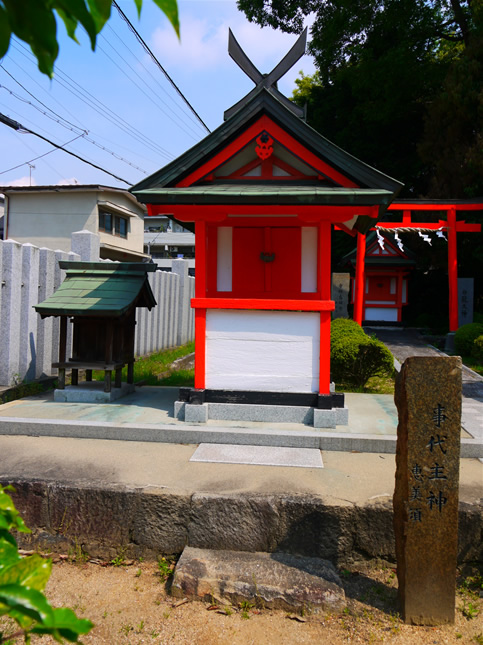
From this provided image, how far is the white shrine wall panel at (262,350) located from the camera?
6.11 metres

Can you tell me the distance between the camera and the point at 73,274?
284 inches

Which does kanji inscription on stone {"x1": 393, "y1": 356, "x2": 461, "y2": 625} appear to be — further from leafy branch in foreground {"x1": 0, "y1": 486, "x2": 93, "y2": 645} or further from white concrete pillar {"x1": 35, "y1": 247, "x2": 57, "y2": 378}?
white concrete pillar {"x1": 35, "y1": 247, "x2": 57, "y2": 378}

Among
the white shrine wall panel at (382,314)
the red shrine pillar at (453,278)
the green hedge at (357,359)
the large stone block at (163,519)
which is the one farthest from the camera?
the white shrine wall panel at (382,314)

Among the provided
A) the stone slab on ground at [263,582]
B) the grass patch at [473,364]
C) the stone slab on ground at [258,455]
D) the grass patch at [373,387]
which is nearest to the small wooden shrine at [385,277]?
the grass patch at [473,364]

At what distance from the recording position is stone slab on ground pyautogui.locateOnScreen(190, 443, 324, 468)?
4.94m

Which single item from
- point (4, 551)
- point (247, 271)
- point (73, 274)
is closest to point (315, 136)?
point (247, 271)

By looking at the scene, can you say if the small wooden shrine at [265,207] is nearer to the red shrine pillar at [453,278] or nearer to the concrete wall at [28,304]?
the concrete wall at [28,304]

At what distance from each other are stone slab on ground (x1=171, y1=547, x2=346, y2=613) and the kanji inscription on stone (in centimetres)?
56

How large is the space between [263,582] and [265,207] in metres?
4.11

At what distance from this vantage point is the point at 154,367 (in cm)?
1042

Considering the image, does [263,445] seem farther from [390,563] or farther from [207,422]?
→ [390,563]

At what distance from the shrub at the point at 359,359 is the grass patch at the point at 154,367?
2.94 meters

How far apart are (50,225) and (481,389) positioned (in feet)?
79.4

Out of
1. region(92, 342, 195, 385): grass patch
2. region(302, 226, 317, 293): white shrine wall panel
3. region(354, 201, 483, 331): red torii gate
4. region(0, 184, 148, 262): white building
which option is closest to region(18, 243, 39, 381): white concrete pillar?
region(92, 342, 195, 385): grass patch
